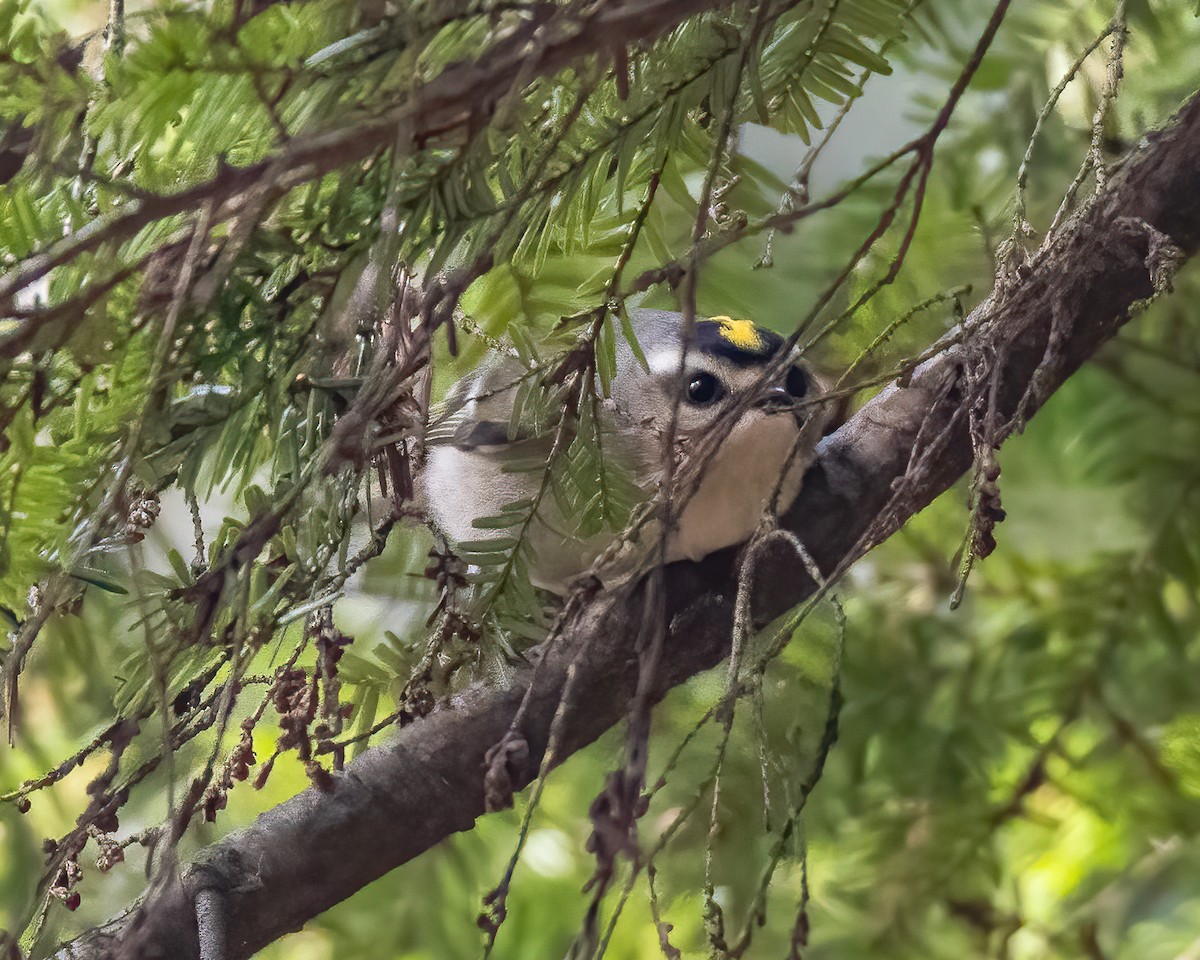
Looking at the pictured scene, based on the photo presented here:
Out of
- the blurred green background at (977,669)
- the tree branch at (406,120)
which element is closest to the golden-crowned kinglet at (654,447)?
the blurred green background at (977,669)

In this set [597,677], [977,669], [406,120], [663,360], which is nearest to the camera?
[406,120]

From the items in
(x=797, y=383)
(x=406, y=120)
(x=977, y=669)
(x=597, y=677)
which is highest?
(x=406, y=120)

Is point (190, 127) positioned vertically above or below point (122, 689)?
above

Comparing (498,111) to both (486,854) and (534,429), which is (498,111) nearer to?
(534,429)

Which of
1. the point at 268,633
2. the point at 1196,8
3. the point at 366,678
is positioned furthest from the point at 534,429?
the point at 1196,8

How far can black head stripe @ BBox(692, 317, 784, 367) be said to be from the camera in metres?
0.75

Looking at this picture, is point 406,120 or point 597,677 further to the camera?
point 597,677

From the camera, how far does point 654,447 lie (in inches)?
27.7

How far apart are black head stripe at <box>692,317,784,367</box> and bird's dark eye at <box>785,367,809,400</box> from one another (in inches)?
0.8

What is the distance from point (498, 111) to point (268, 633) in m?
0.22

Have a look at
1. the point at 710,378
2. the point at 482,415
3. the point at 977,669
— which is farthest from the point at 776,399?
the point at 977,669

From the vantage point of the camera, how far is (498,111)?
377 mm

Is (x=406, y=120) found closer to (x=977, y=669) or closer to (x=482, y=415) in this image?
(x=482, y=415)

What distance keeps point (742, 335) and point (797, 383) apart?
0.05 m
